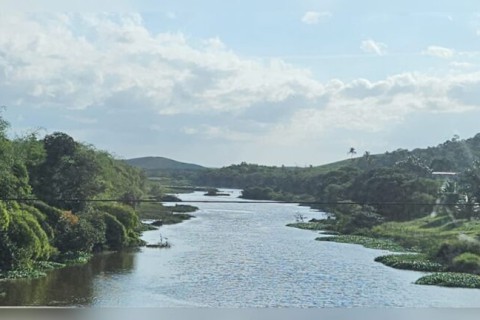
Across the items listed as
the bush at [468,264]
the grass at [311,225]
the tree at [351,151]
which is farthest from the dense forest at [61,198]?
the bush at [468,264]

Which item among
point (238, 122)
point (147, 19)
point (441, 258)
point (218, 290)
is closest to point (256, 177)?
point (238, 122)

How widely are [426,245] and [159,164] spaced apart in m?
1.87

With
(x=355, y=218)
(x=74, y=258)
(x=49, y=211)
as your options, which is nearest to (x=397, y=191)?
(x=355, y=218)

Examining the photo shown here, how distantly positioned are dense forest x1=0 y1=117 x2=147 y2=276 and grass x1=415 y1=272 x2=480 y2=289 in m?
2.00

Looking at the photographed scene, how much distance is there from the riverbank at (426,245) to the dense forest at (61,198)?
1.20 m

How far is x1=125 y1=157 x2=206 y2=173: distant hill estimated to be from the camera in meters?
4.07

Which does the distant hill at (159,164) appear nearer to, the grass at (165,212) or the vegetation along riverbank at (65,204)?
the vegetation along riverbank at (65,204)

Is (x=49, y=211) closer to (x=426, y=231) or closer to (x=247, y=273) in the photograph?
(x=247, y=273)

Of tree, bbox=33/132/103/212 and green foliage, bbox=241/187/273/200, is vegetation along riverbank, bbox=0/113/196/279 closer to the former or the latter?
tree, bbox=33/132/103/212

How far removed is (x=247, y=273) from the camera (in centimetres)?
446

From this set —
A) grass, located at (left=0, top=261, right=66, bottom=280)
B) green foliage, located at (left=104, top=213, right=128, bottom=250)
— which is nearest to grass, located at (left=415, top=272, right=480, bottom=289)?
green foliage, located at (left=104, top=213, right=128, bottom=250)

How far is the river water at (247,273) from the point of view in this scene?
13.6 feet

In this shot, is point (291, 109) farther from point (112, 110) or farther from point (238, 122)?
point (112, 110)

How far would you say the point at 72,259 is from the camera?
18.2ft
